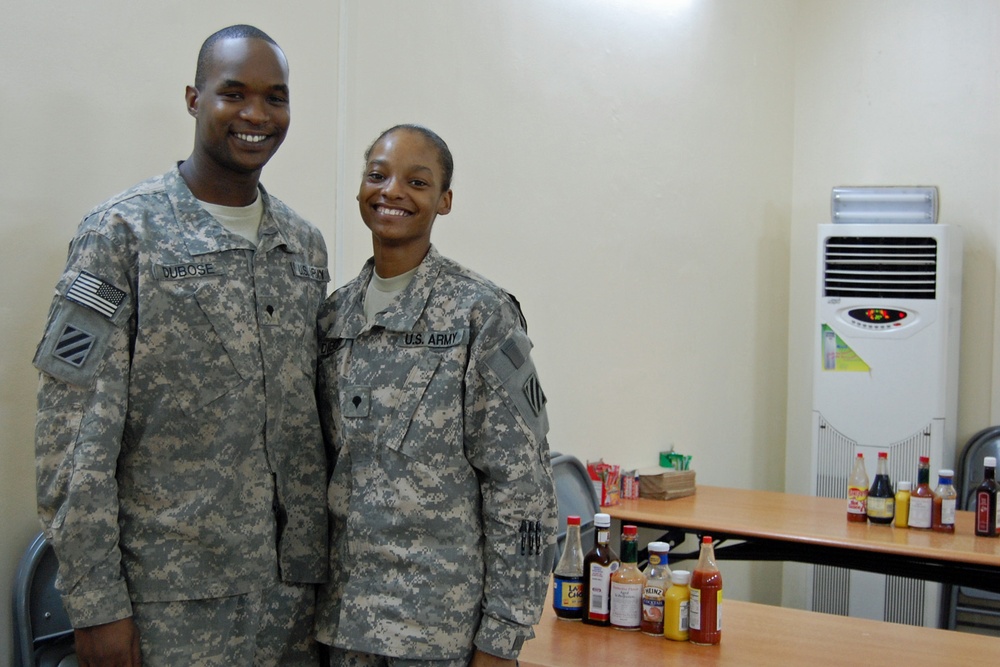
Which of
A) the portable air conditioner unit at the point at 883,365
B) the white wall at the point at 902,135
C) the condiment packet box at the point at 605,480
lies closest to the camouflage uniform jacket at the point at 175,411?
the condiment packet box at the point at 605,480

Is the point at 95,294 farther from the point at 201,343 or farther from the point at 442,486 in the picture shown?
the point at 442,486

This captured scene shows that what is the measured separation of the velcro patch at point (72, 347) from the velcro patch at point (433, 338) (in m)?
0.53

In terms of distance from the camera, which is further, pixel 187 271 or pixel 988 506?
pixel 988 506

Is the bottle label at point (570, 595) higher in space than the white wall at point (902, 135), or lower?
lower

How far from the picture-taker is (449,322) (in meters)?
1.78

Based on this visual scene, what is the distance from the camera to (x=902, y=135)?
16.8 ft

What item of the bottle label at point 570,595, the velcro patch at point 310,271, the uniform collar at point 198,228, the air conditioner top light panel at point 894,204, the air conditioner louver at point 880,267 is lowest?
the bottle label at point 570,595

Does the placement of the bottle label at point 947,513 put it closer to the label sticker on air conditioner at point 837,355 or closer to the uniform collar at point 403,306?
the label sticker on air conditioner at point 837,355

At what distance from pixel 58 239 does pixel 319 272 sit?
553 mm

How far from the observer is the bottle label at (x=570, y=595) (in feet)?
7.50

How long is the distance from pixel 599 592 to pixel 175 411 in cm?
105

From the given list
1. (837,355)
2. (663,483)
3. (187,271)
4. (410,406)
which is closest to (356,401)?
(410,406)

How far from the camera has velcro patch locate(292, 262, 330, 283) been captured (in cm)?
186

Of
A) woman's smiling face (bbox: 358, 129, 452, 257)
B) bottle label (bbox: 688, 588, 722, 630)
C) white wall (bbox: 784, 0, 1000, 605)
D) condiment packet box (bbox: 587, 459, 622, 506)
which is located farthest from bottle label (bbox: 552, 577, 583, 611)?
white wall (bbox: 784, 0, 1000, 605)
